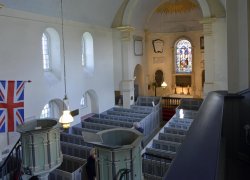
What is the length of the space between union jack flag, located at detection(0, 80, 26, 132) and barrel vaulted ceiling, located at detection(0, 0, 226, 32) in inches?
111

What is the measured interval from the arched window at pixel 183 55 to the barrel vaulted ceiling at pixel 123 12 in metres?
1.26

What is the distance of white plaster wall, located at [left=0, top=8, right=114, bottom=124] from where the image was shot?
941 centimetres

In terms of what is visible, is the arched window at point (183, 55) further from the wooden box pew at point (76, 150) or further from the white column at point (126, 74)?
the wooden box pew at point (76, 150)

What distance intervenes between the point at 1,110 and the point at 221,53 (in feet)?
34.3

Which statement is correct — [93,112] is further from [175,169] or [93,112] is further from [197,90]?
[175,169]

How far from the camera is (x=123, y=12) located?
15727 mm

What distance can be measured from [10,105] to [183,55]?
16.8 meters

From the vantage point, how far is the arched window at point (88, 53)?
1454 centimetres

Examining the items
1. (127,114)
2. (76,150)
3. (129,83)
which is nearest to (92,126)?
(127,114)

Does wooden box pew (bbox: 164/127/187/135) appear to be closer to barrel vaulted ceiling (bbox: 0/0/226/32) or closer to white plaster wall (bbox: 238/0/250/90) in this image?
barrel vaulted ceiling (bbox: 0/0/226/32)

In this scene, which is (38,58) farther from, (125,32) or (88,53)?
(125,32)

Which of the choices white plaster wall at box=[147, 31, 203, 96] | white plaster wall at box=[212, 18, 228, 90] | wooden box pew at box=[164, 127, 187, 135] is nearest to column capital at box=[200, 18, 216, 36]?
white plaster wall at box=[212, 18, 228, 90]

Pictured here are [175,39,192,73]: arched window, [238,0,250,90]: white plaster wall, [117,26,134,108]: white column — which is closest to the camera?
[238,0,250,90]: white plaster wall

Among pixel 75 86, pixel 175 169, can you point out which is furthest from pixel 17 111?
pixel 175 169
